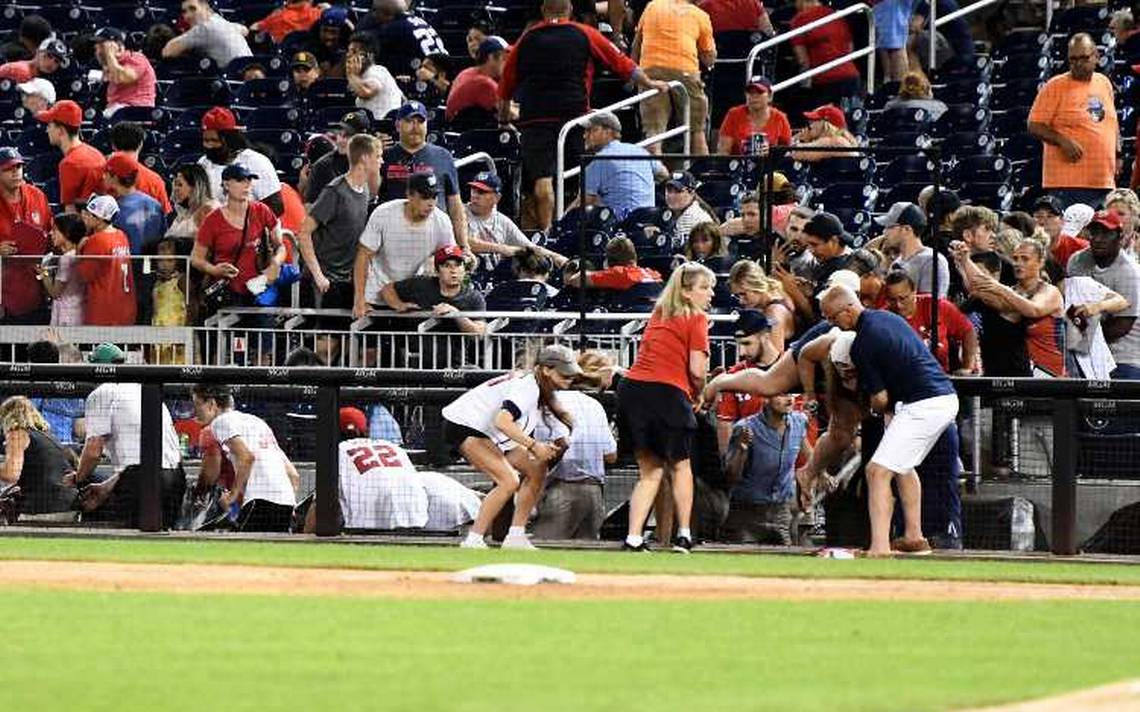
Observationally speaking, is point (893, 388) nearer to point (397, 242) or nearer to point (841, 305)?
point (841, 305)

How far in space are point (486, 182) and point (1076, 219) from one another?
174 inches

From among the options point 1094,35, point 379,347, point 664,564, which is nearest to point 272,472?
point 379,347

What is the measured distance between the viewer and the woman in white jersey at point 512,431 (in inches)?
619

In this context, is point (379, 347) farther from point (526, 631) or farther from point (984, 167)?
point (526, 631)

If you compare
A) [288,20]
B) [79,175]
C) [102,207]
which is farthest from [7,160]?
[288,20]

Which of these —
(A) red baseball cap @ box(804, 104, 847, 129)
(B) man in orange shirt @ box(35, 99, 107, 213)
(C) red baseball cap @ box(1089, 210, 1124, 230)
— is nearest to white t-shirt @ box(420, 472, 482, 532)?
(C) red baseball cap @ box(1089, 210, 1124, 230)

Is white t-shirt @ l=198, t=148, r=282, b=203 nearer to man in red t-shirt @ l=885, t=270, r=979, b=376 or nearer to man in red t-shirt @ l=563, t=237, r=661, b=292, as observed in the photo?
man in red t-shirt @ l=563, t=237, r=661, b=292

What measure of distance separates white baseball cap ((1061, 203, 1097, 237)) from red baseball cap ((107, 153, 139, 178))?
6.88 metres

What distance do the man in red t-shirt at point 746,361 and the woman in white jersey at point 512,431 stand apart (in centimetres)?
100

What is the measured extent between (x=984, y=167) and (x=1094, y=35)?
2.54 m

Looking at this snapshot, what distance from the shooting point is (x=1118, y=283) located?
16.9m

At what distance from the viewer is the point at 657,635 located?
10922 mm

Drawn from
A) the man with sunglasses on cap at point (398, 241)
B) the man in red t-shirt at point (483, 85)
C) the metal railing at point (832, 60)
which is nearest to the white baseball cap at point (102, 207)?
the man with sunglasses on cap at point (398, 241)

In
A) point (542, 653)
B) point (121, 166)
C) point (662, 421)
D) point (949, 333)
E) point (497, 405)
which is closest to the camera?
point (542, 653)
